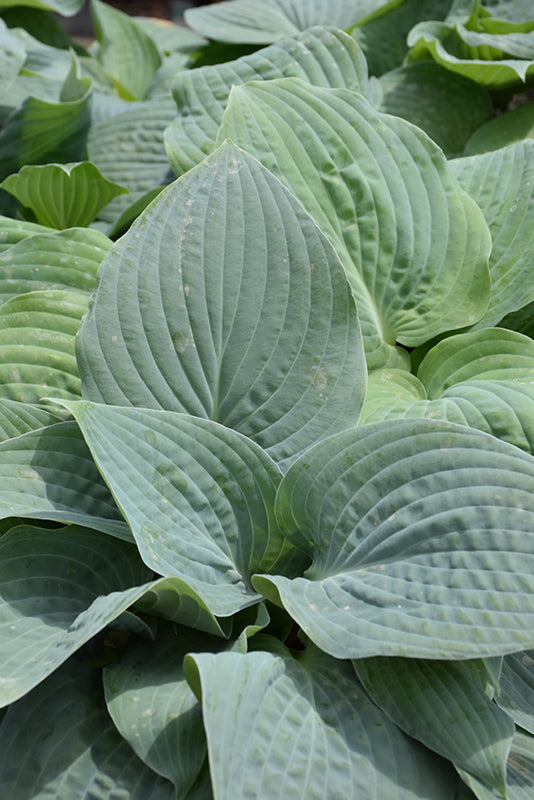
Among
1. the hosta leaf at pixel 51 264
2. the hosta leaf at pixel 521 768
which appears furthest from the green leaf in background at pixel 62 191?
the hosta leaf at pixel 521 768

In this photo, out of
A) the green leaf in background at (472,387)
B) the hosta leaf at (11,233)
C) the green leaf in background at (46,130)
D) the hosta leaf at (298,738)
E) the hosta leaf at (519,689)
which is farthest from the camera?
the green leaf in background at (46,130)

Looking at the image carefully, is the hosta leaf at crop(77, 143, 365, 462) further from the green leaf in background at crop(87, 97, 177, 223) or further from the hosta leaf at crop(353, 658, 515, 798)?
the green leaf in background at crop(87, 97, 177, 223)

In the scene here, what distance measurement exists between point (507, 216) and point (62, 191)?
650 millimetres

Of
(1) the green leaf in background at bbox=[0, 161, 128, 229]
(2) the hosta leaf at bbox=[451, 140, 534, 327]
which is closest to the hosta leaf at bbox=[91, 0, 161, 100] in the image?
(1) the green leaf in background at bbox=[0, 161, 128, 229]

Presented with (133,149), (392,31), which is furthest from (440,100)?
(133,149)

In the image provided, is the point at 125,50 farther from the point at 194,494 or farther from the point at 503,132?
the point at 194,494

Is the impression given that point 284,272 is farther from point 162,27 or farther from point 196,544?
point 162,27

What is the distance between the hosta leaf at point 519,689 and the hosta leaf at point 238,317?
263 millimetres

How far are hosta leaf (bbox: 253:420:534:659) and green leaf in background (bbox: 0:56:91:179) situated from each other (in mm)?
864

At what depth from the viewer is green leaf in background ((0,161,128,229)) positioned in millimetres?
1101

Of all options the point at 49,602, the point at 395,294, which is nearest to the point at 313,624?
the point at 49,602

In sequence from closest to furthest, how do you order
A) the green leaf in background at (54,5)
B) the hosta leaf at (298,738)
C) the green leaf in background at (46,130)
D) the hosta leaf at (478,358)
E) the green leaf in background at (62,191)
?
the hosta leaf at (298,738), the hosta leaf at (478,358), the green leaf in background at (62,191), the green leaf in background at (46,130), the green leaf in background at (54,5)

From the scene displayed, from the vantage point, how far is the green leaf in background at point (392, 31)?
1448 millimetres

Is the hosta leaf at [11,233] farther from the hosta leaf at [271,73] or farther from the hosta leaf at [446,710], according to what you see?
the hosta leaf at [446,710]
